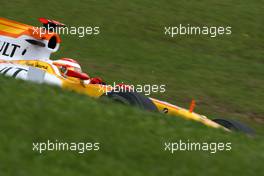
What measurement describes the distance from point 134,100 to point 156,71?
5.41m

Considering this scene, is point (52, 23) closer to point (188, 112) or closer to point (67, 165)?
point (188, 112)

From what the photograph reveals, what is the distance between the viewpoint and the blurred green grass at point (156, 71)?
21.2 ft

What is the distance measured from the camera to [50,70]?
32.4ft

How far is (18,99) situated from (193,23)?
484 inches

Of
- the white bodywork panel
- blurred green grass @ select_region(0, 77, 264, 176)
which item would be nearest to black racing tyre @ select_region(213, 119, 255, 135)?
blurred green grass @ select_region(0, 77, 264, 176)

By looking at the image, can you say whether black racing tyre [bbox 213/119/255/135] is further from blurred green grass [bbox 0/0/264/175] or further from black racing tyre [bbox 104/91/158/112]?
blurred green grass [bbox 0/0/264/175]

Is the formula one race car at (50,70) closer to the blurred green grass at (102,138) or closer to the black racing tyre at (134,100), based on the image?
the black racing tyre at (134,100)

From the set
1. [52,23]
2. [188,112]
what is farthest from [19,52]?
[188,112]

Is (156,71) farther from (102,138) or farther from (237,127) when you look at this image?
(102,138)

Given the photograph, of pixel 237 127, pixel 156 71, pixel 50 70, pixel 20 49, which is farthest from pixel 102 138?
pixel 156 71

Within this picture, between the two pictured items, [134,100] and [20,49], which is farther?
[20,49]

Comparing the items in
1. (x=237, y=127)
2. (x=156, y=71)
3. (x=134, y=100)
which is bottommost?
(x=156, y=71)

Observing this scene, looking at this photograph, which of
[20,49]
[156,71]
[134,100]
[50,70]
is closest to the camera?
[134,100]

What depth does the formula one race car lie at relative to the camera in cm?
894
